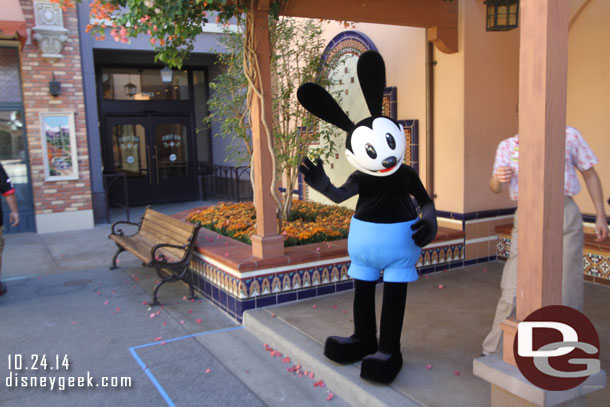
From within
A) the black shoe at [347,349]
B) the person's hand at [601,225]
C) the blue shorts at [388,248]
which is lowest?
the black shoe at [347,349]

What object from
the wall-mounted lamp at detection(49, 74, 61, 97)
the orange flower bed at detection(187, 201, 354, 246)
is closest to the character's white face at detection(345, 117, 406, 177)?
the orange flower bed at detection(187, 201, 354, 246)

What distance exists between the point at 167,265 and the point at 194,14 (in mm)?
2234

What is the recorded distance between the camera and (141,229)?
6.38 meters

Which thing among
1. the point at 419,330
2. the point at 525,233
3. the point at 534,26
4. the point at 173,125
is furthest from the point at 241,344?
the point at 173,125

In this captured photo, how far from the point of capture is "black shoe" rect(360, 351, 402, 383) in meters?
2.93

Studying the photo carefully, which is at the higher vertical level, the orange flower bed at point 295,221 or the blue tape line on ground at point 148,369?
the orange flower bed at point 295,221

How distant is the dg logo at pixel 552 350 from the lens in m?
2.20

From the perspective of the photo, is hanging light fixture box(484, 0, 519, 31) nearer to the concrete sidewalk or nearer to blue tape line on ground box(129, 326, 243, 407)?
the concrete sidewalk

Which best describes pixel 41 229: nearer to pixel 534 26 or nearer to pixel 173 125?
pixel 173 125

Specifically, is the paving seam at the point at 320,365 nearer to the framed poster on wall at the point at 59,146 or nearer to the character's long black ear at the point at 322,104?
the character's long black ear at the point at 322,104

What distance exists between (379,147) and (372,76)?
515 millimetres

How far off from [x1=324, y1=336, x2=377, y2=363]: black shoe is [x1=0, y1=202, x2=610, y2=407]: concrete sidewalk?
7 cm

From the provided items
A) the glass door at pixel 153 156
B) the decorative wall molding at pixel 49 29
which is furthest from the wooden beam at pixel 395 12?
the glass door at pixel 153 156

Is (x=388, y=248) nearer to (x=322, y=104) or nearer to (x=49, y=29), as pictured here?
(x=322, y=104)
